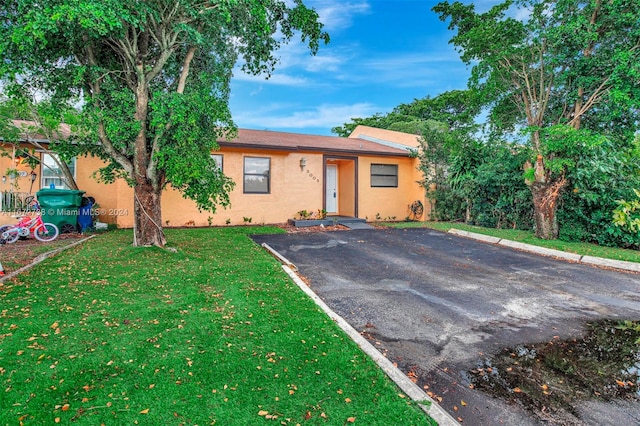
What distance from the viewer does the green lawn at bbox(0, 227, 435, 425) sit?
2.26 m

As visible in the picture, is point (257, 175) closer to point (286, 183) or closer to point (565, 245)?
point (286, 183)

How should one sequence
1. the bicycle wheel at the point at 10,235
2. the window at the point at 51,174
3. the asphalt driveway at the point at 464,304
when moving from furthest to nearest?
the window at the point at 51,174, the bicycle wheel at the point at 10,235, the asphalt driveway at the point at 464,304

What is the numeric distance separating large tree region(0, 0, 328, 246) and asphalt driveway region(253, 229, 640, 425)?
3.21m

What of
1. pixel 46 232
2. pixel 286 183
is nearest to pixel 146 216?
pixel 46 232

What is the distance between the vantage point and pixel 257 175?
496 inches

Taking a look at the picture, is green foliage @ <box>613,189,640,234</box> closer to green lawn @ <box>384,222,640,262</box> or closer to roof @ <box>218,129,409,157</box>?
green lawn @ <box>384,222,640,262</box>

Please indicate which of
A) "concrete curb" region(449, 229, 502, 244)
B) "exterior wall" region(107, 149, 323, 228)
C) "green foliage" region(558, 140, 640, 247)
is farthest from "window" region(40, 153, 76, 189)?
"green foliage" region(558, 140, 640, 247)

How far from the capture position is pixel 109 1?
4.91 m

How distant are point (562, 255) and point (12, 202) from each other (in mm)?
15551

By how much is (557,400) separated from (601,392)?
1.56 feet

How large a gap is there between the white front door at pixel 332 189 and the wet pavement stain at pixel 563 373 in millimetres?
11354

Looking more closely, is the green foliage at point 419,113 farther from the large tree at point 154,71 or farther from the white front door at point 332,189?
the large tree at point 154,71

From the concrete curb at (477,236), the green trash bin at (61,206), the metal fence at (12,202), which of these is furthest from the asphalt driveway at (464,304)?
the metal fence at (12,202)

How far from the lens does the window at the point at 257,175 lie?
12.4 m
